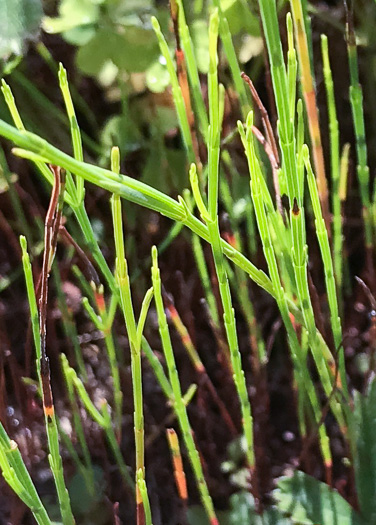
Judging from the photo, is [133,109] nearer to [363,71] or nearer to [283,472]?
[363,71]

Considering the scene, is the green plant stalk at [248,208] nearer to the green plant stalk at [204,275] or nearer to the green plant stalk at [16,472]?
the green plant stalk at [204,275]

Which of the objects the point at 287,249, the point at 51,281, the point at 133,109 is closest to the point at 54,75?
the point at 133,109

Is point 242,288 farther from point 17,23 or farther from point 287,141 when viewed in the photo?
point 17,23

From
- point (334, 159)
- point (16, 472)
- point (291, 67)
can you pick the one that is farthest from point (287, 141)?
point (16, 472)

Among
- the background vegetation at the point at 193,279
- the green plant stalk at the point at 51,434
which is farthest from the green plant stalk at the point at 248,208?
the green plant stalk at the point at 51,434

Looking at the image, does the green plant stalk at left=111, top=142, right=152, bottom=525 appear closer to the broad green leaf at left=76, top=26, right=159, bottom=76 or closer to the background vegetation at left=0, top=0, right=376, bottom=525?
the background vegetation at left=0, top=0, right=376, bottom=525
